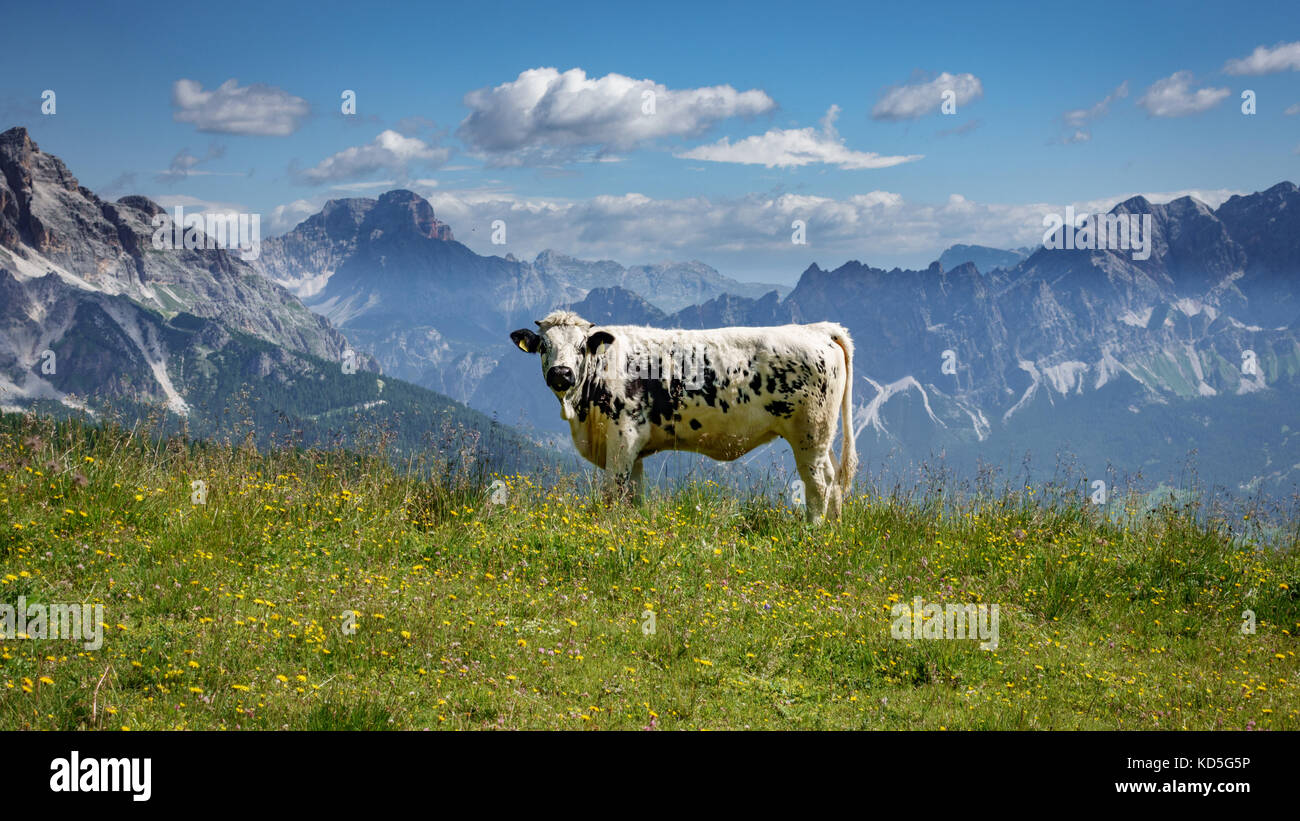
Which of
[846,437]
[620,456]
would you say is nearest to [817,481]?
[846,437]

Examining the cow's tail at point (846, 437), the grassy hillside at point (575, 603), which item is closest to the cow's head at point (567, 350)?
the grassy hillside at point (575, 603)

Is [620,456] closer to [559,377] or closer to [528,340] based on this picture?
[559,377]

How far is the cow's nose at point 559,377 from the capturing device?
462 inches

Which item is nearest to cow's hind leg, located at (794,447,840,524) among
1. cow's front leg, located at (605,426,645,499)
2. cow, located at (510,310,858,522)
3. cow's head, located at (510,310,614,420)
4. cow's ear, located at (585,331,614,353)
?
cow, located at (510,310,858,522)

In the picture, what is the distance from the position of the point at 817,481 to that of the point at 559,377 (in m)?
3.63

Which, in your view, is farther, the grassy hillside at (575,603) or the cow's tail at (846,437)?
the cow's tail at (846,437)

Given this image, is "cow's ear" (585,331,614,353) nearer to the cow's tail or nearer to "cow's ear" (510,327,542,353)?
"cow's ear" (510,327,542,353)

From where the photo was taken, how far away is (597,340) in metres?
12.2

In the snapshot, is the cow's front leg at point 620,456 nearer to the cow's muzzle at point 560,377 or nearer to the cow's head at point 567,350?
the cow's head at point 567,350

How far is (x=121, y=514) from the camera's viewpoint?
380 inches

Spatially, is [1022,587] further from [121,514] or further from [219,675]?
[121,514]

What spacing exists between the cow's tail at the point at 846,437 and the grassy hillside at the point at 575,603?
47 centimetres
